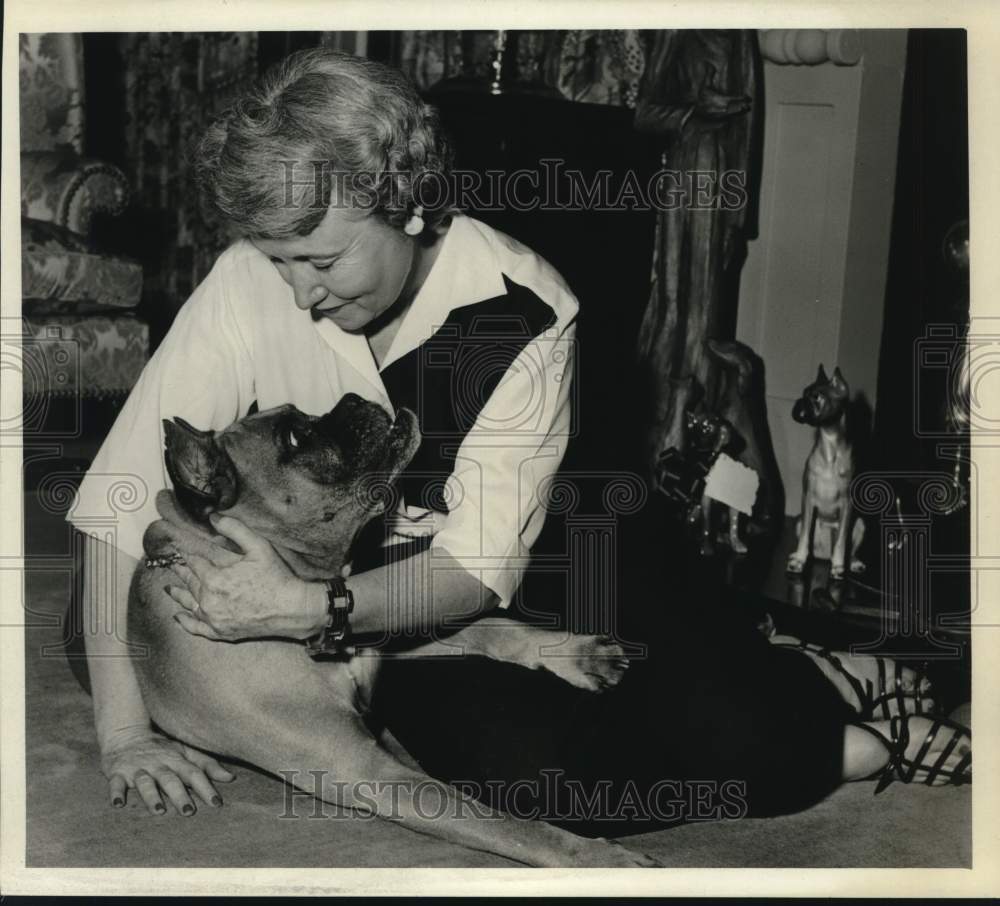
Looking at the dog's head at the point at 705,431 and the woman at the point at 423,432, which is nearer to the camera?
the woman at the point at 423,432

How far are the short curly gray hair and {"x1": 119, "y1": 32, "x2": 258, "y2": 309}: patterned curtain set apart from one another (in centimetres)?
15

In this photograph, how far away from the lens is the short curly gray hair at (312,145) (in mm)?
1659

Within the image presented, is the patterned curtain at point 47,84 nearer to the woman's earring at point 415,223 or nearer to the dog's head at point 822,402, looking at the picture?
the woman's earring at point 415,223

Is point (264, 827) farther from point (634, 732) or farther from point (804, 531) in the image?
point (804, 531)

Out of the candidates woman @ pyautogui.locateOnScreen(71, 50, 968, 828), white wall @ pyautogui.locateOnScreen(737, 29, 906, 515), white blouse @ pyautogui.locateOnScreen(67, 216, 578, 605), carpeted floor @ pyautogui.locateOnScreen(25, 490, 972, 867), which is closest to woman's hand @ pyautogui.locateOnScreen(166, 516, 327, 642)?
woman @ pyautogui.locateOnScreen(71, 50, 968, 828)

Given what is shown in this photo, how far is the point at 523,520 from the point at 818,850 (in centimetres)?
66

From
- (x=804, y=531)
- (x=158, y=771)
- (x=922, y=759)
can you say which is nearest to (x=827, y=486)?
(x=804, y=531)

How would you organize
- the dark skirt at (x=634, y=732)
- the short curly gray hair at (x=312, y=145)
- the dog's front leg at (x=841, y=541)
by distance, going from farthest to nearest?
the dog's front leg at (x=841, y=541)
the dark skirt at (x=634, y=732)
the short curly gray hair at (x=312, y=145)

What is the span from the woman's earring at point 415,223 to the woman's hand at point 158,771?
2.75 ft

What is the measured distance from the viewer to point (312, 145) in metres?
1.66

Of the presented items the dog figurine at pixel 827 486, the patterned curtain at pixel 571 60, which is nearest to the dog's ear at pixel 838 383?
the dog figurine at pixel 827 486

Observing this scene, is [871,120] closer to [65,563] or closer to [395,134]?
[395,134]

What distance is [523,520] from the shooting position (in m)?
1.81

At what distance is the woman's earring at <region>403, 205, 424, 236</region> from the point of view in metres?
1.75
